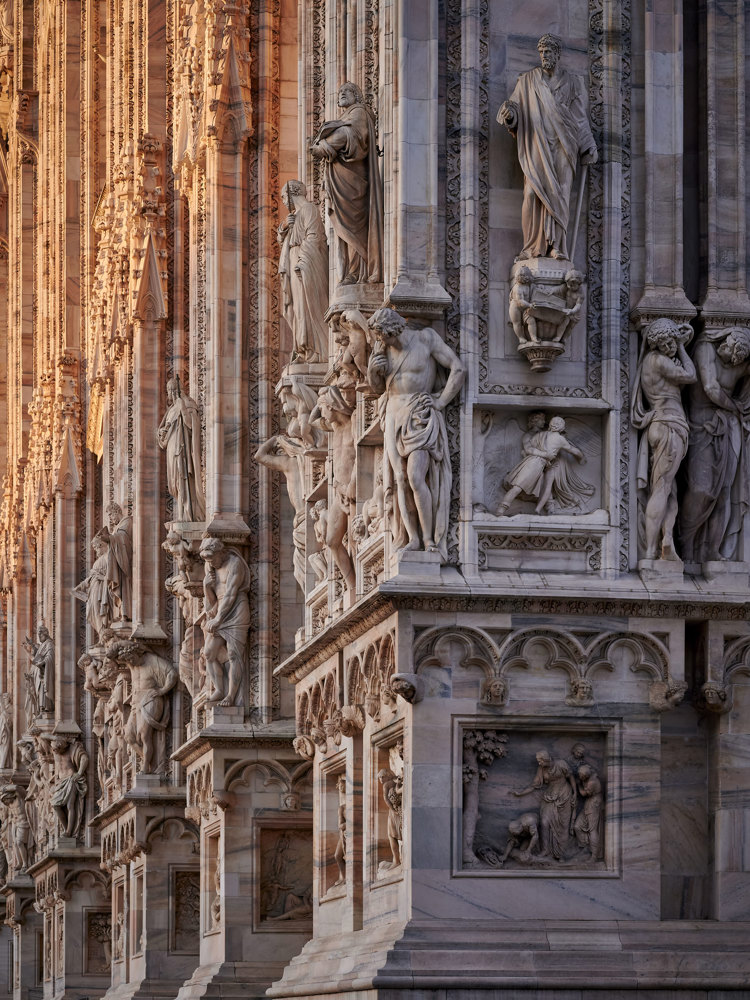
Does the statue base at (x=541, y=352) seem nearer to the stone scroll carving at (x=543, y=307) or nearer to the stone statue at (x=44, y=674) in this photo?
the stone scroll carving at (x=543, y=307)

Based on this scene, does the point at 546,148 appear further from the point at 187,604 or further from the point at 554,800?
the point at 187,604

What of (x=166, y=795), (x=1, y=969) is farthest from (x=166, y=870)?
(x=1, y=969)

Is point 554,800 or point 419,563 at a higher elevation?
point 419,563

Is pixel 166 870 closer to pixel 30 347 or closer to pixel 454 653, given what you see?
pixel 454 653

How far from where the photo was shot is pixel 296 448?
2872cm

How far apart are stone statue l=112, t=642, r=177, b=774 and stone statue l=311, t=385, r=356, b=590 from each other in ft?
43.9

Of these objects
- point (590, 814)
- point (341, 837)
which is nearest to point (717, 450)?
point (590, 814)

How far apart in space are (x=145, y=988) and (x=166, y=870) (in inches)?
65.1

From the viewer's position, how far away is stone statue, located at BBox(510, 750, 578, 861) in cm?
2152

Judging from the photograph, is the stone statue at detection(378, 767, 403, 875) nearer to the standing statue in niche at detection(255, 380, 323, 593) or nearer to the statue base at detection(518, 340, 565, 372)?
the statue base at detection(518, 340, 565, 372)

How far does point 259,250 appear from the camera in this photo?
32.9 meters

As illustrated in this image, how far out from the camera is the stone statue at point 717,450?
22.3m

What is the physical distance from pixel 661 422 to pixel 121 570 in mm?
19637

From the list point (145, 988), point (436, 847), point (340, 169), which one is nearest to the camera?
point (436, 847)
